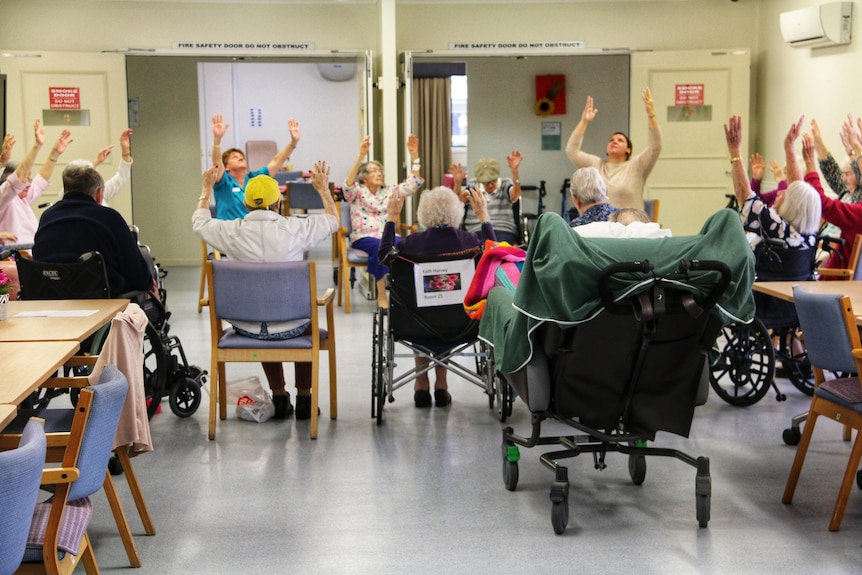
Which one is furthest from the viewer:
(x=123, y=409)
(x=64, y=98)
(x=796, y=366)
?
(x=64, y=98)

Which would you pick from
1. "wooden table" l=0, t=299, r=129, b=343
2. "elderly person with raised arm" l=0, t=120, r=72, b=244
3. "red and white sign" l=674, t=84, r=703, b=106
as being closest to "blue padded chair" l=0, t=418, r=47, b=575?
"wooden table" l=0, t=299, r=129, b=343

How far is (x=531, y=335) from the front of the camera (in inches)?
137

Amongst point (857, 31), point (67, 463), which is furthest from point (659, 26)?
point (67, 463)

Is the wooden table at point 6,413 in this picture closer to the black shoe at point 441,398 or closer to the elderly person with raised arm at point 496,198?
the black shoe at point 441,398

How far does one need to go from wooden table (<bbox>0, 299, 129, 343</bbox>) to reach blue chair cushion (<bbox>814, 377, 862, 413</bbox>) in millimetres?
2665

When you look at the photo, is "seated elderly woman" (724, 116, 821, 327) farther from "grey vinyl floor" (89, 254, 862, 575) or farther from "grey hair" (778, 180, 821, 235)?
"grey vinyl floor" (89, 254, 862, 575)

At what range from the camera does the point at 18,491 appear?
6.27 ft

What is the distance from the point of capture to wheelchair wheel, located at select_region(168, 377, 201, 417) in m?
5.11

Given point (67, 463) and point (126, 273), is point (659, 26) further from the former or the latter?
point (67, 463)

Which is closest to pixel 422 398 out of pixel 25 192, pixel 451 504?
pixel 451 504

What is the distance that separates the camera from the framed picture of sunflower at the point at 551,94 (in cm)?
1311

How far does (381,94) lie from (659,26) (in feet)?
9.59

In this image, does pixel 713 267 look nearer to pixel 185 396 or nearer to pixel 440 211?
pixel 440 211

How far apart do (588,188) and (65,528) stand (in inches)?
128
